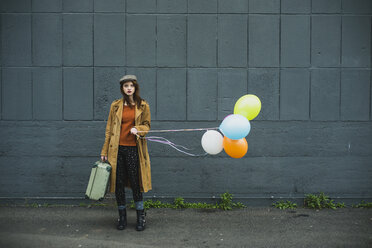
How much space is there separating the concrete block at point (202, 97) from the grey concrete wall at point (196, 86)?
0.02 m

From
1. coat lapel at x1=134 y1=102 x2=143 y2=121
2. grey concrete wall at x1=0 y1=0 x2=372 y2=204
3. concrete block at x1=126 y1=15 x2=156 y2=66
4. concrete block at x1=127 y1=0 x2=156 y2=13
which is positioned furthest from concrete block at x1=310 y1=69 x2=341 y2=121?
coat lapel at x1=134 y1=102 x2=143 y2=121

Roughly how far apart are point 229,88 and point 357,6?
2.50m

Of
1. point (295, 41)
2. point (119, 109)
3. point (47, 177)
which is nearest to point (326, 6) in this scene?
point (295, 41)

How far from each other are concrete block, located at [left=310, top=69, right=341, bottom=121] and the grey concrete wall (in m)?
0.02

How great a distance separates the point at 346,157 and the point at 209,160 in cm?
229

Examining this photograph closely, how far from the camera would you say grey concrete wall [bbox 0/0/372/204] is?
19.6 feet

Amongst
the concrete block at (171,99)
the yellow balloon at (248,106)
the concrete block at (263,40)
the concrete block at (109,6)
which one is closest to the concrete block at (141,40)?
the concrete block at (109,6)

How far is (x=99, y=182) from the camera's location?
4652 millimetres

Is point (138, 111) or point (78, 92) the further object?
point (78, 92)

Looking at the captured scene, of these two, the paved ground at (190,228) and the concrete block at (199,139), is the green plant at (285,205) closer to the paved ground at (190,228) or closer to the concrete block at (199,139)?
the paved ground at (190,228)

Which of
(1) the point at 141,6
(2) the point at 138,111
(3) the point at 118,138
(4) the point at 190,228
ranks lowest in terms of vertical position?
(4) the point at 190,228

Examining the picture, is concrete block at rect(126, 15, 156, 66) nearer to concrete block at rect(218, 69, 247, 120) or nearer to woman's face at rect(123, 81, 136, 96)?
concrete block at rect(218, 69, 247, 120)

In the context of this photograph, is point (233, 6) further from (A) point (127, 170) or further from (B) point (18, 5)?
(B) point (18, 5)

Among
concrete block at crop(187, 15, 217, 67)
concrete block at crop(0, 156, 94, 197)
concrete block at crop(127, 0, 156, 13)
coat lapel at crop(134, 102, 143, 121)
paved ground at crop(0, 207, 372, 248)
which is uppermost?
concrete block at crop(127, 0, 156, 13)
